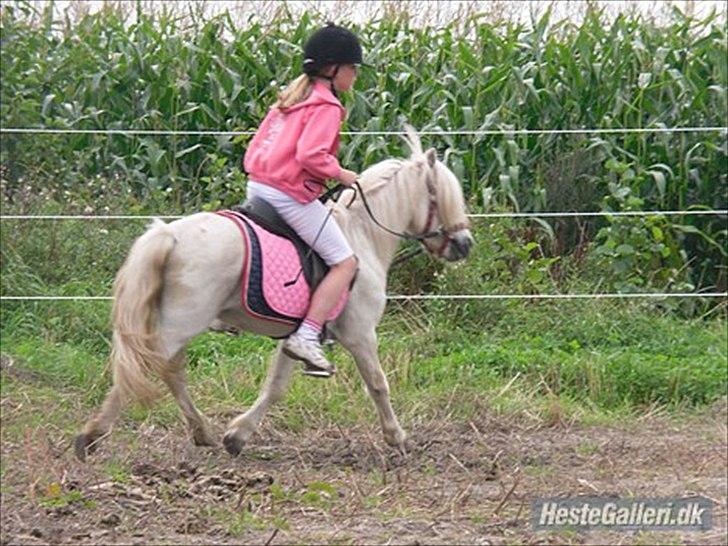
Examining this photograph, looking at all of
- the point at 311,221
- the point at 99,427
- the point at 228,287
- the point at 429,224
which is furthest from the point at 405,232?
the point at 99,427

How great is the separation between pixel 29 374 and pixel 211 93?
356 centimetres

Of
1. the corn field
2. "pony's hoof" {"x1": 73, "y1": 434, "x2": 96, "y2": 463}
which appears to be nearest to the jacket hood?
"pony's hoof" {"x1": 73, "y1": 434, "x2": 96, "y2": 463}

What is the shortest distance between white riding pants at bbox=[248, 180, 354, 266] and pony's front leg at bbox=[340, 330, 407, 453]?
0.48 meters

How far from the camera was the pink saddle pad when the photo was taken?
6594 millimetres

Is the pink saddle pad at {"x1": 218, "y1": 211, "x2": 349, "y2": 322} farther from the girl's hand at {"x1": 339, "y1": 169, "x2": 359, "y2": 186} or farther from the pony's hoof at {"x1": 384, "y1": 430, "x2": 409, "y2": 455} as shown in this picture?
the pony's hoof at {"x1": 384, "y1": 430, "x2": 409, "y2": 455}

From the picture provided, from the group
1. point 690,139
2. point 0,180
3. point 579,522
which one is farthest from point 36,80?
point 579,522

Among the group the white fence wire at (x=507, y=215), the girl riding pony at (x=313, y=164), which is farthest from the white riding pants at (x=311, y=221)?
the white fence wire at (x=507, y=215)

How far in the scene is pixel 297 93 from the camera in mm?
6750

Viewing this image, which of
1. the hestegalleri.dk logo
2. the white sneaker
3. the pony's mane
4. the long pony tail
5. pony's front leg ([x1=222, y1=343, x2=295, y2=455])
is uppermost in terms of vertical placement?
the pony's mane

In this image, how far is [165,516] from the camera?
5695 millimetres

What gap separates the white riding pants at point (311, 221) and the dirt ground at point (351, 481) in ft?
3.45

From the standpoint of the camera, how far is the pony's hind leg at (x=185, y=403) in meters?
6.75

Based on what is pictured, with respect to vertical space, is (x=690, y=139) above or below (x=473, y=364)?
above

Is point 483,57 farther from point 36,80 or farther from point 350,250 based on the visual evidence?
point 350,250
